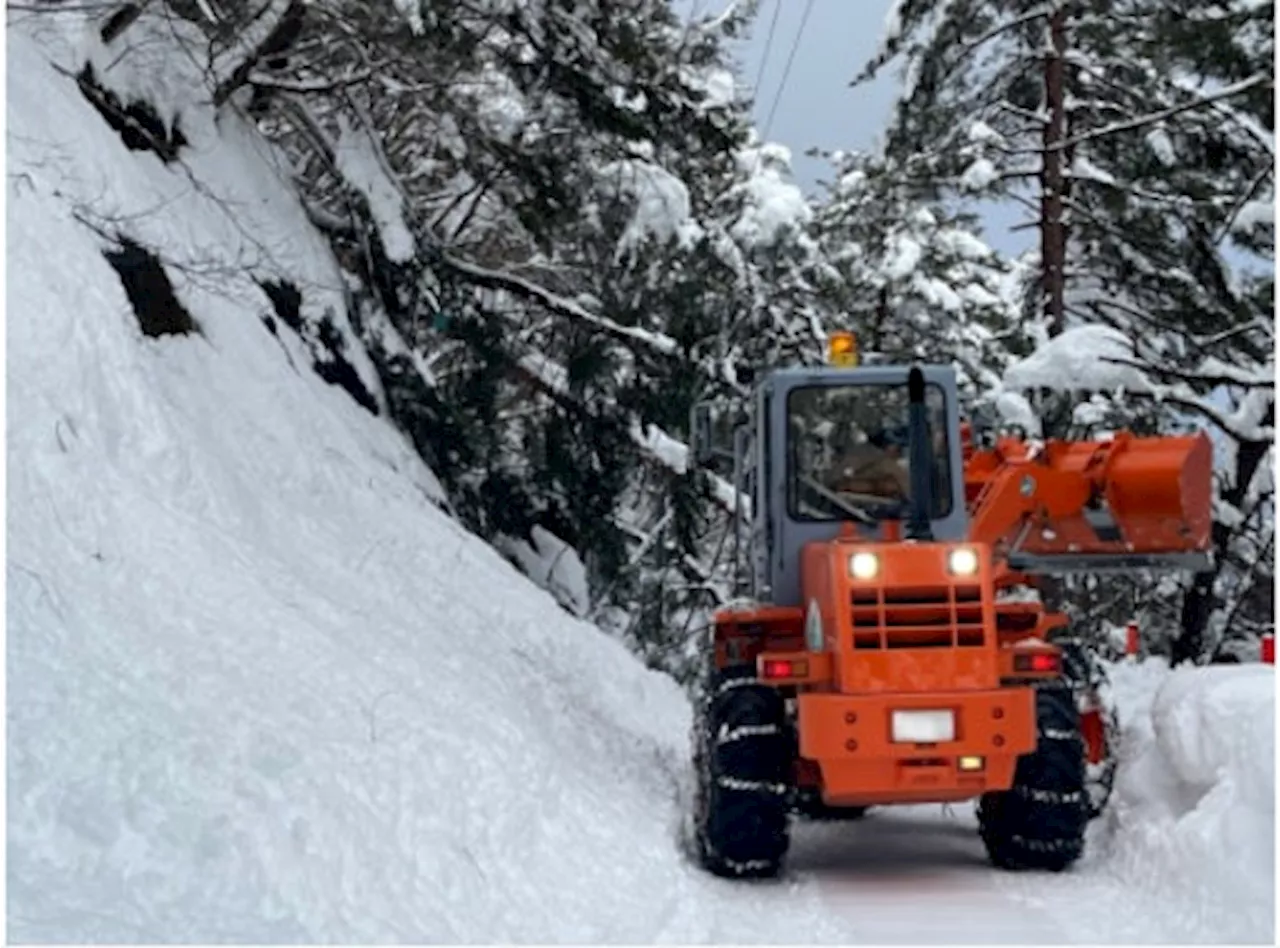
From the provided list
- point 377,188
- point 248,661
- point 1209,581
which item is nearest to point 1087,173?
point 1209,581

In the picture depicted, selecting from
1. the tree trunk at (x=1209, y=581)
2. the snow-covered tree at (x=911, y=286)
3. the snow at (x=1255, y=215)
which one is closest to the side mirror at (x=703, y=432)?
the snow at (x=1255, y=215)

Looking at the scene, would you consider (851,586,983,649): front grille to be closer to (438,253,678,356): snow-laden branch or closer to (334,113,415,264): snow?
(334,113,415,264): snow

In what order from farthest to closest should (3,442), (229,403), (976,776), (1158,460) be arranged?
(229,403) < (1158,460) < (976,776) < (3,442)

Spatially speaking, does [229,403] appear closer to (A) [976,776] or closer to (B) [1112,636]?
(A) [976,776]

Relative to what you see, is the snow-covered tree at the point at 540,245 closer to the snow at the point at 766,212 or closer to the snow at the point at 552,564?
the snow at the point at 552,564

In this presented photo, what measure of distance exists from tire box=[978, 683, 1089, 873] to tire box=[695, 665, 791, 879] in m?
1.24

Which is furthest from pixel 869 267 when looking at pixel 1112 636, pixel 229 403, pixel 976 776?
pixel 976 776

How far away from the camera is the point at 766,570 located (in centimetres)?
1061

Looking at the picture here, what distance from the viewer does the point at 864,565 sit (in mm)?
9234

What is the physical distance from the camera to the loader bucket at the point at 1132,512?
9805 millimetres

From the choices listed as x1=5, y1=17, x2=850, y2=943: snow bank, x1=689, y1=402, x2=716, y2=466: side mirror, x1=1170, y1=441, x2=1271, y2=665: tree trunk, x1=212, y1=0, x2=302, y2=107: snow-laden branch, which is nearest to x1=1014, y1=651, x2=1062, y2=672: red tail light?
x1=5, y1=17, x2=850, y2=943: snow bank

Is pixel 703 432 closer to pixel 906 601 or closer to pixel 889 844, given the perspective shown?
pixel 906 601

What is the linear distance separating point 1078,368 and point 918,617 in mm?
6040

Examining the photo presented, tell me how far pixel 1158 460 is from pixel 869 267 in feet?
60.4
